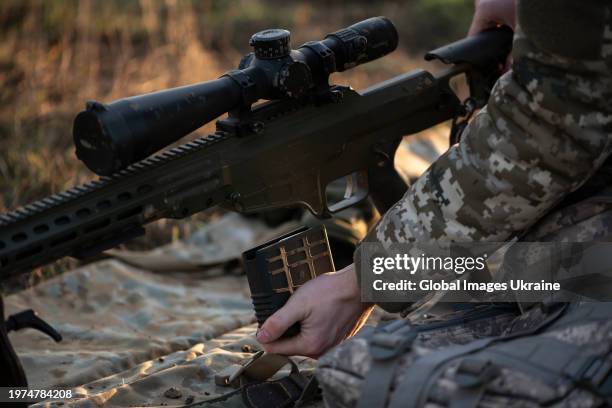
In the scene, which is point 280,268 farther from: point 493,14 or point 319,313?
point 493,14

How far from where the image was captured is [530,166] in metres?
2.35

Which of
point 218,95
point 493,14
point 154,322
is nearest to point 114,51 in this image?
point 154,322

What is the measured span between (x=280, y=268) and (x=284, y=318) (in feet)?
0.68

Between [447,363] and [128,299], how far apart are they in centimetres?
212

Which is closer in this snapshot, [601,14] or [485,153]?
[601,14]

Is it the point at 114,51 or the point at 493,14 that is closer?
the point at 493,14

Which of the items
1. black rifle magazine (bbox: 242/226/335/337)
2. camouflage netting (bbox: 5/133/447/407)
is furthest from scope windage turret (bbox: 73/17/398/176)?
camouflage netting (bbox: 5/133/447/407)

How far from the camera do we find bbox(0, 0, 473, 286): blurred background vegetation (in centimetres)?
510

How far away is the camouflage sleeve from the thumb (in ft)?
1.14

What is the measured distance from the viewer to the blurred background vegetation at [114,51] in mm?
5096

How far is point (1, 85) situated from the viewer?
594cm

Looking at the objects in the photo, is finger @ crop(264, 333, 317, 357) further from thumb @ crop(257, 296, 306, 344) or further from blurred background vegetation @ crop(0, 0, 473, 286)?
blurred background vegetation @ crop(0, 0, 473, 286)

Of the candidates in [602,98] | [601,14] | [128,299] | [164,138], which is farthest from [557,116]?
[128,299]

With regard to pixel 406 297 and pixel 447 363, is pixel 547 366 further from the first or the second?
pixel 406 297
